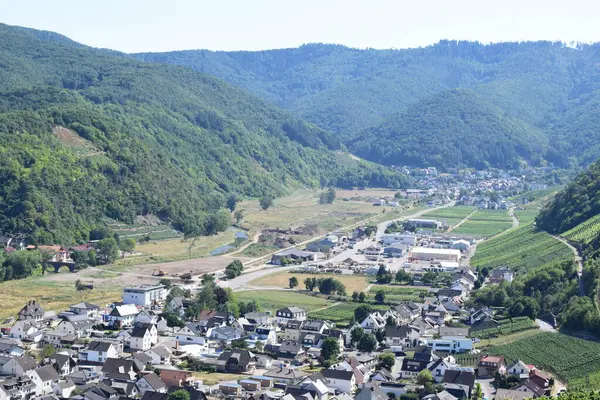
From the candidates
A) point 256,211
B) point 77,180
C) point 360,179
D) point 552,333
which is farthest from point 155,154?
point 552,333

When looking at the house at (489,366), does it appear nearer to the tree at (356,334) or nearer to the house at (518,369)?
the house at (518,369)

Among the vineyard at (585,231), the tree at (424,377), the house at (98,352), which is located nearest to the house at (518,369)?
the tree at (424,377)

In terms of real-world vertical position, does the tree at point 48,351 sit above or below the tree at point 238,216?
below

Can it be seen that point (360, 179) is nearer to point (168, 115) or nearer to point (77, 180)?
point (168, 115)

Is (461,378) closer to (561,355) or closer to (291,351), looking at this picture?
(561,355)

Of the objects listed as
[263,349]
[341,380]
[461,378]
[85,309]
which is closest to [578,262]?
[461,378]

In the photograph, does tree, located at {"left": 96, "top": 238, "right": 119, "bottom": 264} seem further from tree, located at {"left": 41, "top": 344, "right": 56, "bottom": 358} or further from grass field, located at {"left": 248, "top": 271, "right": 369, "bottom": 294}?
tree, located at {"left": 41, "top": 344, "right": 56, "bottom": 358}

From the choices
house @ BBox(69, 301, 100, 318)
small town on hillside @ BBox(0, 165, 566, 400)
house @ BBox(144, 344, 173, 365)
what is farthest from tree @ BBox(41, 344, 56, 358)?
house @ BBox(69, 301, 100, 318)
